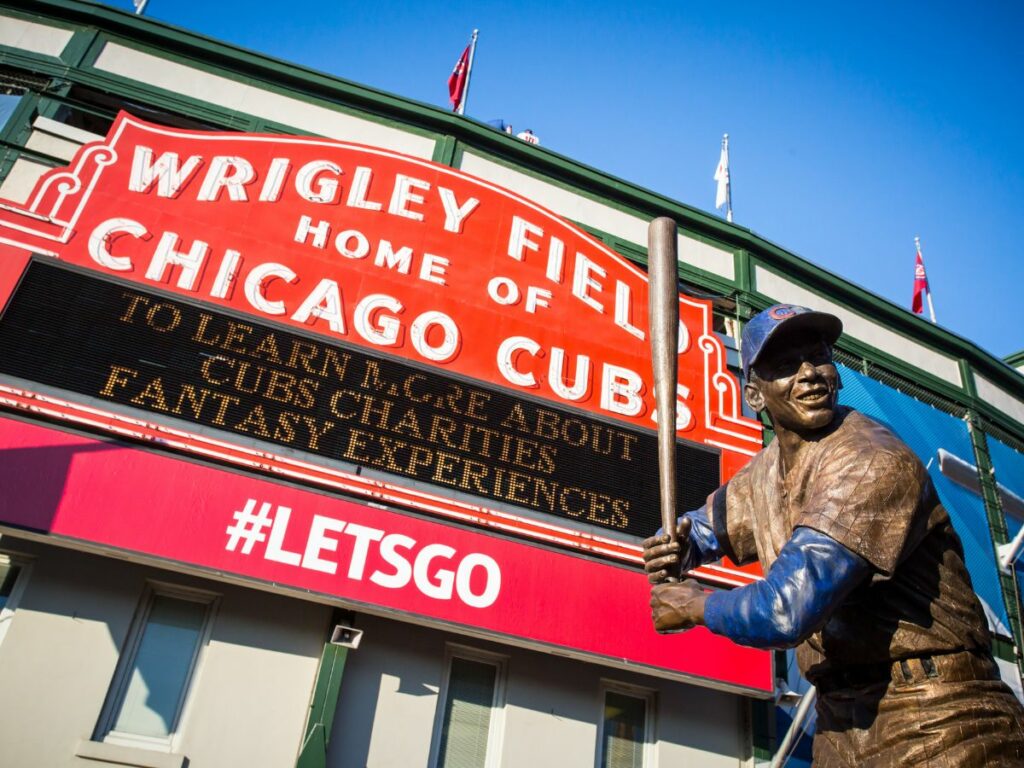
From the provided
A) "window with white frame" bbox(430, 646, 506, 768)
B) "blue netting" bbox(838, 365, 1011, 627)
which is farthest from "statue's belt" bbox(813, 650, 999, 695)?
"blue netting" bbox(838, 365, 1011, 627)

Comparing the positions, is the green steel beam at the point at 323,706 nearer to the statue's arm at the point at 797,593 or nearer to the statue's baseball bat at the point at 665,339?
the statue's baseball bat at the point at 665,339

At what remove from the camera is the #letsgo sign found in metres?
6.63

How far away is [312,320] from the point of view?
7555 millimetres

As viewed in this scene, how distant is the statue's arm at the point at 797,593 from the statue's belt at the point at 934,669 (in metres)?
0.29

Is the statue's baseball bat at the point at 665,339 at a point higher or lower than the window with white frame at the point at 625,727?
higher

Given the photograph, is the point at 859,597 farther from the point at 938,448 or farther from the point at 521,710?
the point at 938,448

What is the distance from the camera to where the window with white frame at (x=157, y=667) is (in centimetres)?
638

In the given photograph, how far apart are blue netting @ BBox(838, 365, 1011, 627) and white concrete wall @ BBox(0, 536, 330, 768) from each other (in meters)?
8.40

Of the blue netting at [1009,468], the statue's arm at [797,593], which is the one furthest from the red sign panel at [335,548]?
the blue netting at [1009,468]

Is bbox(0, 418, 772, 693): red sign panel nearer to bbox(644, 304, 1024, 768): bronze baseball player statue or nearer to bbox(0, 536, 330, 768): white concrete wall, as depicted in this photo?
bbox(0, 536, 330, 768): white concrete wall

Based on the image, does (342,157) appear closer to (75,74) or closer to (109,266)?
(109,266)

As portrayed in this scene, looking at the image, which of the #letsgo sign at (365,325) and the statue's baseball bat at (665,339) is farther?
the #letsgo sign at (365,325)

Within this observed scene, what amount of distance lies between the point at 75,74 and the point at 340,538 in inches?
304

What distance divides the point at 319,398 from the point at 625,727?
4.78 m
